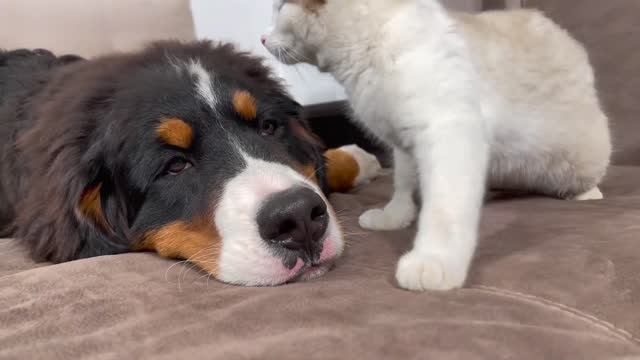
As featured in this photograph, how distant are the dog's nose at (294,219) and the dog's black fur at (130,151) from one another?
0.16 m

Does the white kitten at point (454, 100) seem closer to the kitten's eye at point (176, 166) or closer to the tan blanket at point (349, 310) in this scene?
the tan blanket at point (349, 310)

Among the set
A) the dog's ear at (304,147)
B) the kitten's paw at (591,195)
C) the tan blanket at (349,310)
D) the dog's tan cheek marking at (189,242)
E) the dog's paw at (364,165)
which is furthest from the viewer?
the dog's paw at (364,165)

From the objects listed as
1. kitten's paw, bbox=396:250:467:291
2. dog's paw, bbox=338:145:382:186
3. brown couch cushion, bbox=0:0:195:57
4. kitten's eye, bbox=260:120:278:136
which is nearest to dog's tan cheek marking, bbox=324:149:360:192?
dog's paw, bbox=338:145:382:186

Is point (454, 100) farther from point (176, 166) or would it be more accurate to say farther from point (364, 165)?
point (364, 165)

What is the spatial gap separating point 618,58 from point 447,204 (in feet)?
4.53

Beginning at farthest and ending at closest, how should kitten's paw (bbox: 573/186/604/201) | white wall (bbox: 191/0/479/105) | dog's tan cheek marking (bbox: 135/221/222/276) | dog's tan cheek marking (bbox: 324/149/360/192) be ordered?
white wall (bbox: 191/0/479/105) < dog's tan cheek marking (bbox: 324/149/360/192) < kitten's paw (bbox: 573/186/604/201) < dog's tan cheek marking (bbox: 135/221/222/276)

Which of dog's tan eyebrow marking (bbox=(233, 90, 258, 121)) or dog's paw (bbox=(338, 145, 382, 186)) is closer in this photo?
dog's tan eyebrow marking (bbox=(233, 90, 258, 121))

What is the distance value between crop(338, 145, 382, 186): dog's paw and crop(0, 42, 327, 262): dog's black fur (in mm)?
693

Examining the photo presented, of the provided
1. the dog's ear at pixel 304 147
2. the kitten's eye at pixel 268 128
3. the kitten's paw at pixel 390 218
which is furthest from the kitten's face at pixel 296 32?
the kitten's paw at pixel 390 218

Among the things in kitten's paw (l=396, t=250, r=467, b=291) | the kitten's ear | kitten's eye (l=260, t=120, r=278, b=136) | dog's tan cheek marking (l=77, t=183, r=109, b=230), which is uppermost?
the kitten's ear

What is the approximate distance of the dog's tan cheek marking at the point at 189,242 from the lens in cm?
117

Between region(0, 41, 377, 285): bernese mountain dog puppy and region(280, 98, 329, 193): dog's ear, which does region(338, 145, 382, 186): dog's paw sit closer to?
region(280, 98, 329, 193): dog's ear

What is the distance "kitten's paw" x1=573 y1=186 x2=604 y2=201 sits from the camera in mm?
1818

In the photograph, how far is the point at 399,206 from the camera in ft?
5.57
